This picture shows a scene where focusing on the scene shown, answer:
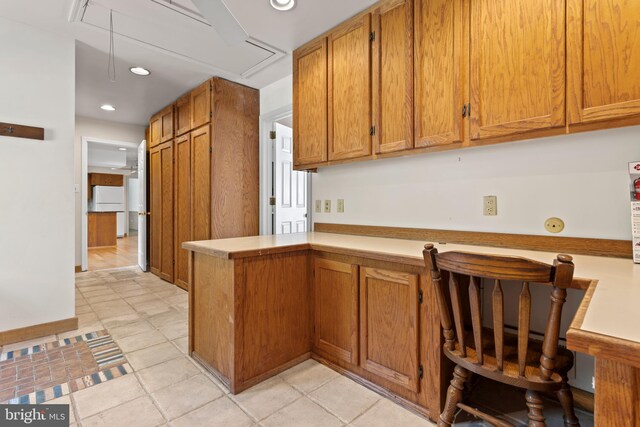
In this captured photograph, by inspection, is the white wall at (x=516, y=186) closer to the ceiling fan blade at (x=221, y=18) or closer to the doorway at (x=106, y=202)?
the ceiling fan blade at (x=221, y=18)

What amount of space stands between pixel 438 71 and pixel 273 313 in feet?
5.66

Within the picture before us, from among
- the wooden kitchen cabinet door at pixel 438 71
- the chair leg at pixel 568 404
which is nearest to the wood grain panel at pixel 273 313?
the wooden kitchen cabinet door at pixel 438 71

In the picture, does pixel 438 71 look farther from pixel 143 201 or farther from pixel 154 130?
pixel 143 201

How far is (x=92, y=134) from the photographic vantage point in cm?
497

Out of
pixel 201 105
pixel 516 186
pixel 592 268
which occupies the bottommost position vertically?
pixel 592 268

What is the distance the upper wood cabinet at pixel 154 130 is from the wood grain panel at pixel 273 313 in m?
3.64

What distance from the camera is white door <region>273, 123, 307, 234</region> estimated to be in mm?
3643

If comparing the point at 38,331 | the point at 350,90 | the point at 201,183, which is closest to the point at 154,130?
Answer: the point at 201,183

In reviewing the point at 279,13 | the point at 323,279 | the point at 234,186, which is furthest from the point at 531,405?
the point at 234,186

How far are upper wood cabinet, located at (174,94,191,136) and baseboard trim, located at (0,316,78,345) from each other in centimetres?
233

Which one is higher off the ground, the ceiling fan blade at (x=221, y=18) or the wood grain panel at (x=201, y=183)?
the ceiling fan blade at (x=221, y=18)

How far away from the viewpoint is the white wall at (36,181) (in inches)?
95.7

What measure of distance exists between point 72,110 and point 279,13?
193 cm

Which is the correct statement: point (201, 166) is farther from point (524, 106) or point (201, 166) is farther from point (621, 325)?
point (621, 325)
